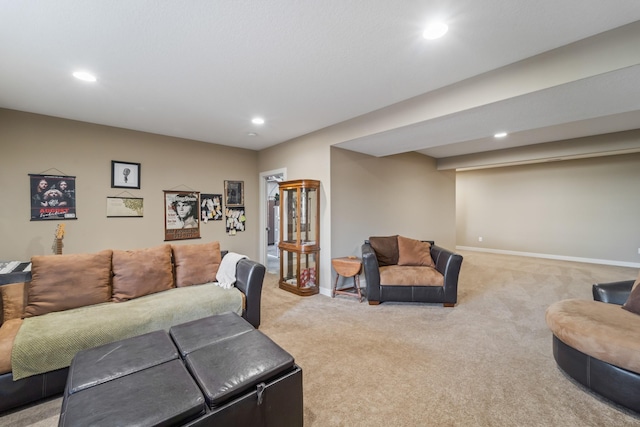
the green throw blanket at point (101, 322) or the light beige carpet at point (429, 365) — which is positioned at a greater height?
the green throw blanket at point (101, 322)

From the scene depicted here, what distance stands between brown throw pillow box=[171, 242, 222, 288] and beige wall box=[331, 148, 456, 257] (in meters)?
1.77

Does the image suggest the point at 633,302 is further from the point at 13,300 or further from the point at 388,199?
the point at 13,300

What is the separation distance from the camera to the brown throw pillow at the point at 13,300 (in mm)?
2041

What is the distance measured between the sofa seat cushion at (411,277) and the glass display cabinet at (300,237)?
3.63ft

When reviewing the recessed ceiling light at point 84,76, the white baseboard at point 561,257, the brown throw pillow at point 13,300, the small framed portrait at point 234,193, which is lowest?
the white baseboard at point 561,257

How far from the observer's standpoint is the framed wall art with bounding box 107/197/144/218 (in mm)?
3756

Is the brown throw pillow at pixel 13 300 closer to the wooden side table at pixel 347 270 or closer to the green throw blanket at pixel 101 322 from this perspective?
the green throw blanket at pixel 101 322

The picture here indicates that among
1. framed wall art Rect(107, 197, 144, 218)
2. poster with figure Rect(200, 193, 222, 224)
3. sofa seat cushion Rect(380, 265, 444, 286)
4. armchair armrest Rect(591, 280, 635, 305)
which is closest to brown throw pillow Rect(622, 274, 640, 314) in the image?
armchair armrest Rect(591, 280, 635, 305)

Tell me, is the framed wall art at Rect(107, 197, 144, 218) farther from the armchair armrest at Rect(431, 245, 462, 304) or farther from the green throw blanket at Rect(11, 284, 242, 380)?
the armchair armrest at Rect(431, 245, 462, 304)

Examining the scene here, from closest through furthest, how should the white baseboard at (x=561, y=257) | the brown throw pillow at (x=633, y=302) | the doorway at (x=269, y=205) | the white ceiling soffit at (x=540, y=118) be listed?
the brown throw pillow at (x=633, y=302) < the white ceiling soffit at (x=540, y=118) < the doorway at (x=269, y=205) < the white baseboard at (x=561, y=257)

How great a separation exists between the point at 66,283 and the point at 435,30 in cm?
359

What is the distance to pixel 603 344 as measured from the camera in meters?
1.66

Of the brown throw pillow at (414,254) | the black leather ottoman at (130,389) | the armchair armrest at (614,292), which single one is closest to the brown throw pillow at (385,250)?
the brown throw pillow at (414,254)

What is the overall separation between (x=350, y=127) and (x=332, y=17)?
1.96m
